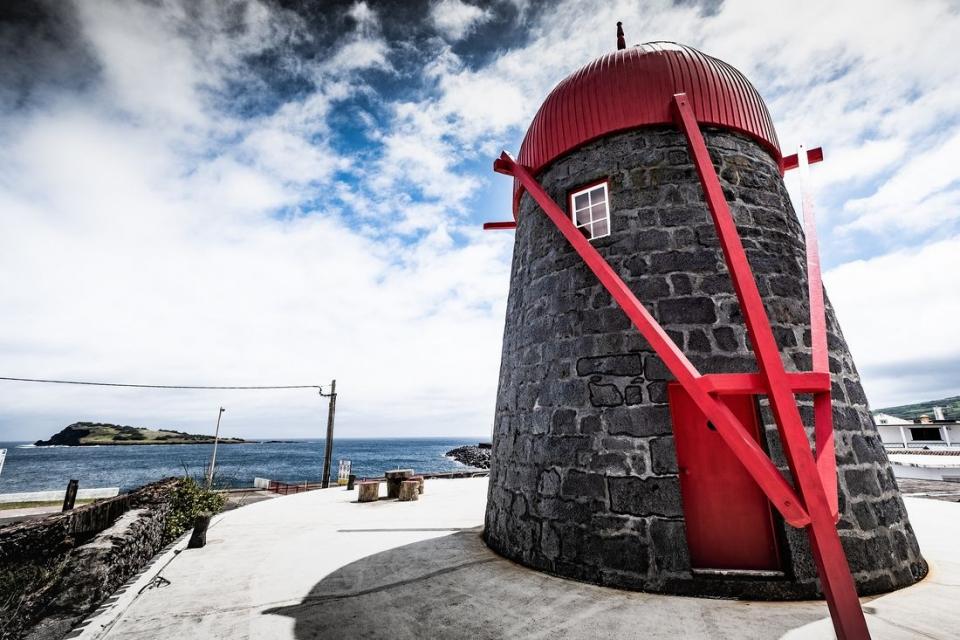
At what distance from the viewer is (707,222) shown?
4789 millimetres

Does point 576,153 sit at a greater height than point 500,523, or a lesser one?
greater

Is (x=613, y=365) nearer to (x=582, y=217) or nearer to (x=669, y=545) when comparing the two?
(x=669, y=545)

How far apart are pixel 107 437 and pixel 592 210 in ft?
706

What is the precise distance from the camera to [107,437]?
154 metres

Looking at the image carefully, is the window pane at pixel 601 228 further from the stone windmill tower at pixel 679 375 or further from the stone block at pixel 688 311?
the stone block at pixel 688 311

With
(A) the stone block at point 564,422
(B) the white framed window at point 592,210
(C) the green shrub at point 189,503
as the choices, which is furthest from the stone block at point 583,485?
(C) the green shrub at point 189,503

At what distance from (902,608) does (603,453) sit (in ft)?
8.49

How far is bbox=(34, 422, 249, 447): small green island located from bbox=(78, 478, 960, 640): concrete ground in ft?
615

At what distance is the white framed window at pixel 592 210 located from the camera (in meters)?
5.31

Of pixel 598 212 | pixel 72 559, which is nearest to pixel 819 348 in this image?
pixel 598 212

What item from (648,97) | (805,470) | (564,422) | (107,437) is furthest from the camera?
(107,437)

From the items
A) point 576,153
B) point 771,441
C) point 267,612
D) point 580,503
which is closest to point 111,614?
point 267,612

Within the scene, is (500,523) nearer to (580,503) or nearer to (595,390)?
(580,503)

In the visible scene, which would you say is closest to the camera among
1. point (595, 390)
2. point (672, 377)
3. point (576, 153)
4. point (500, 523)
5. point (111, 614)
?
point (111, 614)
